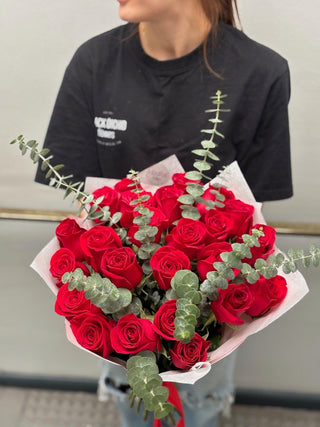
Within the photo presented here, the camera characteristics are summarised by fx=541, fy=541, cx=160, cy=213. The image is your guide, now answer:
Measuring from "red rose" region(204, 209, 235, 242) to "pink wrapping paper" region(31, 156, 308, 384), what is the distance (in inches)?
2.1

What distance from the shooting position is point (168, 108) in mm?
983

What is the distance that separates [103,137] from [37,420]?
74 cm

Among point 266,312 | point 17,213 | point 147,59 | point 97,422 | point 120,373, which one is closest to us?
point 266,312

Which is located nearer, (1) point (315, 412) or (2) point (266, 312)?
(2) point (266, 312)

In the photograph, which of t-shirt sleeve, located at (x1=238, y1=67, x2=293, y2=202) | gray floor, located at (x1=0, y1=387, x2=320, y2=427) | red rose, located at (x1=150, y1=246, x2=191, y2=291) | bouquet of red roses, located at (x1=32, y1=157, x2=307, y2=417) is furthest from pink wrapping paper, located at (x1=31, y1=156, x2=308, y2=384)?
gray floor, located at (x1=0, y1=387, x2=320, y2=427)

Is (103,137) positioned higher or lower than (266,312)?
higher

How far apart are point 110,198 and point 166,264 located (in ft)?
0.45

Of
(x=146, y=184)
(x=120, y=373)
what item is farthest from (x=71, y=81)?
(x=120, y=373)

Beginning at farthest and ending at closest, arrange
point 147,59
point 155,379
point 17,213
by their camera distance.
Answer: point 17,213 < point 147,59 < point 155,379

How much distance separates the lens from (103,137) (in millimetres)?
1020

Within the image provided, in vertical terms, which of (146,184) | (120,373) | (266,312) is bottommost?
(120,373)

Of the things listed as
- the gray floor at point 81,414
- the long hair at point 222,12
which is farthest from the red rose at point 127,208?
the gray floor at point 81,414

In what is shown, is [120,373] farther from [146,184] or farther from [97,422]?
[97,422]

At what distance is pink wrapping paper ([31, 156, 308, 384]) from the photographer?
2.12 feet
